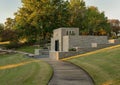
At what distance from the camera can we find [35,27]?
71.1 m

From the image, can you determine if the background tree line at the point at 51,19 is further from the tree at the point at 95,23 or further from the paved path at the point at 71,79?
the paved path at the point at 71,79

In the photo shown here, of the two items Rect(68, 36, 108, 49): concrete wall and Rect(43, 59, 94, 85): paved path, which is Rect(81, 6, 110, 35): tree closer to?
Rect(68, 36, 108, 49): concrete wall

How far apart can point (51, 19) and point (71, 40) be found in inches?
1257

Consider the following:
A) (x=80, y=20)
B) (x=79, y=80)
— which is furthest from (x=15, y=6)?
(x=79, y=80)

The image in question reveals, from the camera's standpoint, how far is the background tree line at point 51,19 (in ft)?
232

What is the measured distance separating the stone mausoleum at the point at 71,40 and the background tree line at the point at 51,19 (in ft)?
77.8

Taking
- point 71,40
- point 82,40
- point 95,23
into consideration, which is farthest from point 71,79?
point 95,23

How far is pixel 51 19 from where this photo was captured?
238ft

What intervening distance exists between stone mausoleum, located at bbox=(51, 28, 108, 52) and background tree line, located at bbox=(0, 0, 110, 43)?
23.7 meters

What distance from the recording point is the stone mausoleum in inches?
1628

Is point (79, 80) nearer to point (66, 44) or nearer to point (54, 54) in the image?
point (54, 54)

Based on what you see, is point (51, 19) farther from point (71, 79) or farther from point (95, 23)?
point (71, 79)

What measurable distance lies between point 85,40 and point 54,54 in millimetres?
7811

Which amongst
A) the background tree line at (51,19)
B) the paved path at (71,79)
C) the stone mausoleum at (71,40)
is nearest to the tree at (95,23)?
the background tree line at (51,19)
